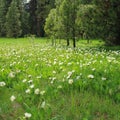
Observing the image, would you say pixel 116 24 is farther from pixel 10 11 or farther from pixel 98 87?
pixel 10 11

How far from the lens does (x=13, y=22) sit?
2299 inches

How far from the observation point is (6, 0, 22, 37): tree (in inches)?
2308

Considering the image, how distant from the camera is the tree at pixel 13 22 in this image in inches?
2308

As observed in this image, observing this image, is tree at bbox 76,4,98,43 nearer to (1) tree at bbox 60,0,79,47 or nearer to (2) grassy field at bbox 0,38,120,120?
(1) tree at bbox 60,0,79,47

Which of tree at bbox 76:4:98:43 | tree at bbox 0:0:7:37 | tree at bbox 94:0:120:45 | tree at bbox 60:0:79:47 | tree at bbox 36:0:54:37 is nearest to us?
tree at bbox 94:0:120:45

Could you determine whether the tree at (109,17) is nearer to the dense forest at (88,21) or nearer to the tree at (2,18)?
the dense forest at (88,21)

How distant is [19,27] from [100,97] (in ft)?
182

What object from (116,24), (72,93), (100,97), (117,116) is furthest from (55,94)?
(116,24)

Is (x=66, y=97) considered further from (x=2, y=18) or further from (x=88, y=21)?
(x=2, y=18)

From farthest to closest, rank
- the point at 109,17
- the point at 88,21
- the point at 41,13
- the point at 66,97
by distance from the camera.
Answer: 1. the point at 41,13
2. the point at 88,21
3. the point at 109,17
4. the point at 66,97

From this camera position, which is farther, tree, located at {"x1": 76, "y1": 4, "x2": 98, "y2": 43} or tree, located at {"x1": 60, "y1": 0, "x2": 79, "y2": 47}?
tree, located at {"x1": 60, "y1": 0, "x2": 79, "y2": 47}

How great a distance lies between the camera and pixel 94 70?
275 inches

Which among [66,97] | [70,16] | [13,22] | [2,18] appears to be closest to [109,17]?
[70,16]

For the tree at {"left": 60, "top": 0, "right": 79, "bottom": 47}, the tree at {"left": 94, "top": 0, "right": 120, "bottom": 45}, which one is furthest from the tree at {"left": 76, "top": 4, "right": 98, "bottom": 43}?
the tree at {"left": 60, "top": 0, "right": 79, "bottom": 47}
